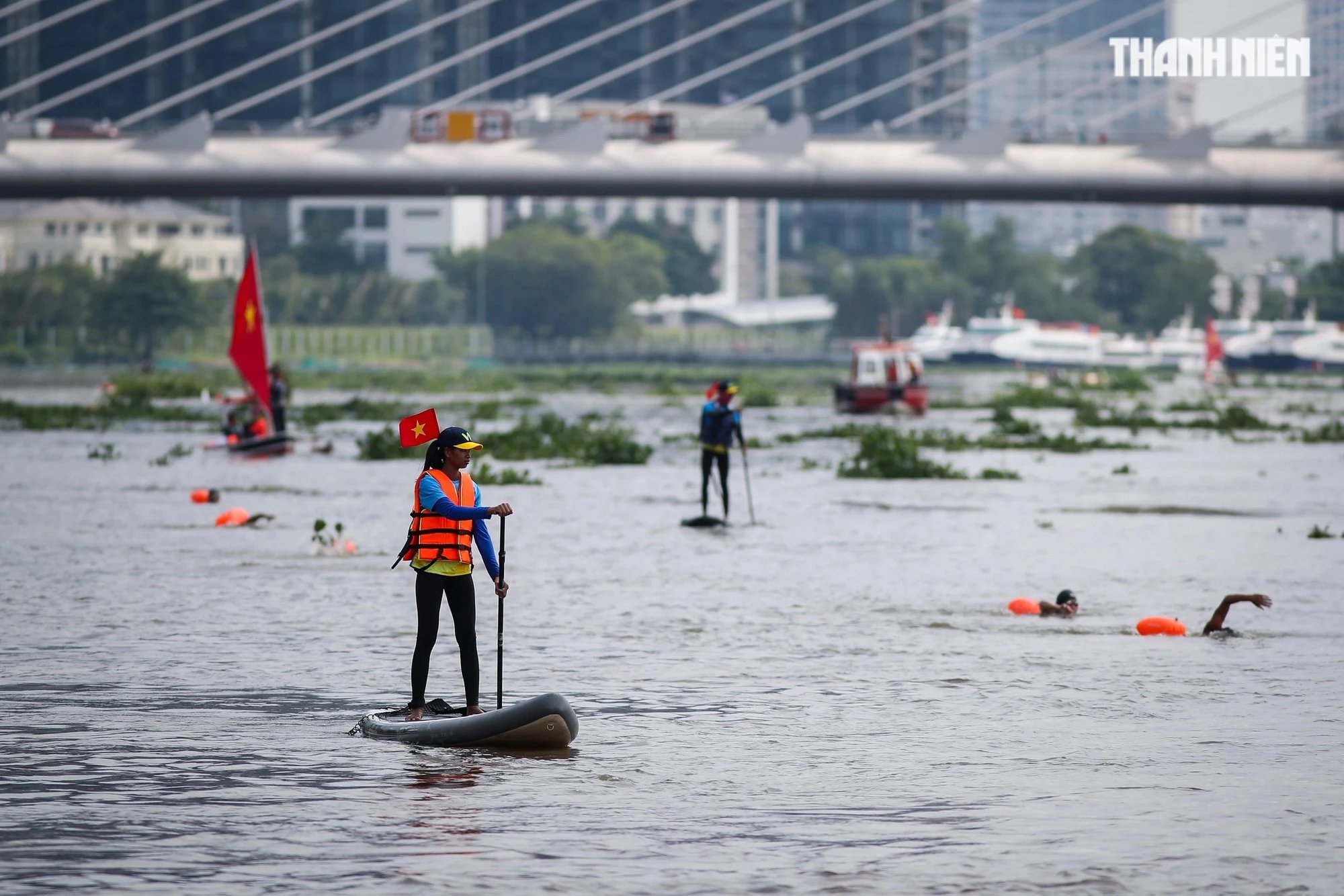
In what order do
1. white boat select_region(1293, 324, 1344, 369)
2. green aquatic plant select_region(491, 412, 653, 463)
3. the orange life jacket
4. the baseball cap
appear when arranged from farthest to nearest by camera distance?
white boat select_region(1293, 324, 1344, 369) < green aquatic plant select_region(491, 412, 653, 463) < the orange life jacket < the baseball cap

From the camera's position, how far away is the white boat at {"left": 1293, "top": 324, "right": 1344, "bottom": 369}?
15350 cm

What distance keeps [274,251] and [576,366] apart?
4146 centimetres

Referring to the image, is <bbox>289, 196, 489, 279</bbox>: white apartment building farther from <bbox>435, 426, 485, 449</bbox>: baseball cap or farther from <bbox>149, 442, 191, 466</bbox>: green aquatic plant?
<bbox>435, 426, 485, 449</bbox>: baseball cap

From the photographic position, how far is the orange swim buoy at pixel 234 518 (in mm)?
29078

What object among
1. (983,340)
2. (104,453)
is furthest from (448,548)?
(983,340)

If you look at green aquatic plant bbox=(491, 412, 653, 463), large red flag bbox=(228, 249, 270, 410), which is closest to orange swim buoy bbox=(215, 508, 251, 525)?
large red flag bbox=(228, 249, 270, 410)

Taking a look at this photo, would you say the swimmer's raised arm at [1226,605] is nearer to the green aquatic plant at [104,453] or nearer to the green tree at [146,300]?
the green aquatic plant at [104,453]

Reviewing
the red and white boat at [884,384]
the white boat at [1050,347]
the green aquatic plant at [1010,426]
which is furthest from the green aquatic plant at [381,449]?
the white boat at [1050,347]

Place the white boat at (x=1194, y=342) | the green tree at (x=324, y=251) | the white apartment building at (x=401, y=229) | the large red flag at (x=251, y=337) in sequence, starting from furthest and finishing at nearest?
the white apartment building at (x=401, y=229), the green tree at (x=324, y=251), the white boat at (x=1194, y=342), the large red flag at (x=251, y=337)

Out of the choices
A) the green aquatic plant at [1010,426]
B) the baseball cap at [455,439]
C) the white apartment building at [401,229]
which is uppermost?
the white apartment building at [401,229]

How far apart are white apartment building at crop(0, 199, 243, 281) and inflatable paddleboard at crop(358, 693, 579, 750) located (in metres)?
115

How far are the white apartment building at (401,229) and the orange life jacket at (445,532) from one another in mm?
175225

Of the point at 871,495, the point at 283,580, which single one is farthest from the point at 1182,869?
the point at 871,495

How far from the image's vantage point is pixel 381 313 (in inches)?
6043
